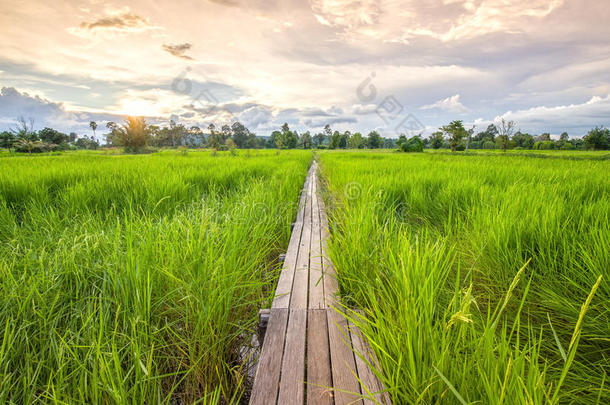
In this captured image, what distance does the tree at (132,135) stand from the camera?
38.4m

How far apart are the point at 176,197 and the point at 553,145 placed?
74.6 meters

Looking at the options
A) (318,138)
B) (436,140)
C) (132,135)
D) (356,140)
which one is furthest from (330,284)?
(318,138)

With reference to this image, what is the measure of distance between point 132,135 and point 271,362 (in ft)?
154

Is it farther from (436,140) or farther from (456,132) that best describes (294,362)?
(436,140)

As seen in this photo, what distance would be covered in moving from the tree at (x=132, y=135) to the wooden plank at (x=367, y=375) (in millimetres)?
45867

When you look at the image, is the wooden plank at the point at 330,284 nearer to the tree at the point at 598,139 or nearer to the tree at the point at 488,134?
the tree at the point at 598,139

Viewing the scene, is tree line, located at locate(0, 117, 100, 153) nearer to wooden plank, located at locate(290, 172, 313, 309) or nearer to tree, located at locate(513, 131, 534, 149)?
wooden plank, located at locate(290, 172, 313, 309)

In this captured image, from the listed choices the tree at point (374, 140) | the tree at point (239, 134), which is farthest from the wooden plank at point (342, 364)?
the tree at point (374, 140)

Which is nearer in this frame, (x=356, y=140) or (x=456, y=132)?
(x=456, y=132)

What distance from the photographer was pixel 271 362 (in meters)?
1.36

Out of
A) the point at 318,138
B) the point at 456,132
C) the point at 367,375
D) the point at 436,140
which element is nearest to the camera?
the point at 367,375

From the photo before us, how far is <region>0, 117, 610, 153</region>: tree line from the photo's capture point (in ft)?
128

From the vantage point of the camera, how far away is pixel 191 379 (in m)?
1.40

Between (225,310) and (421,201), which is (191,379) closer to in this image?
(225,310)
